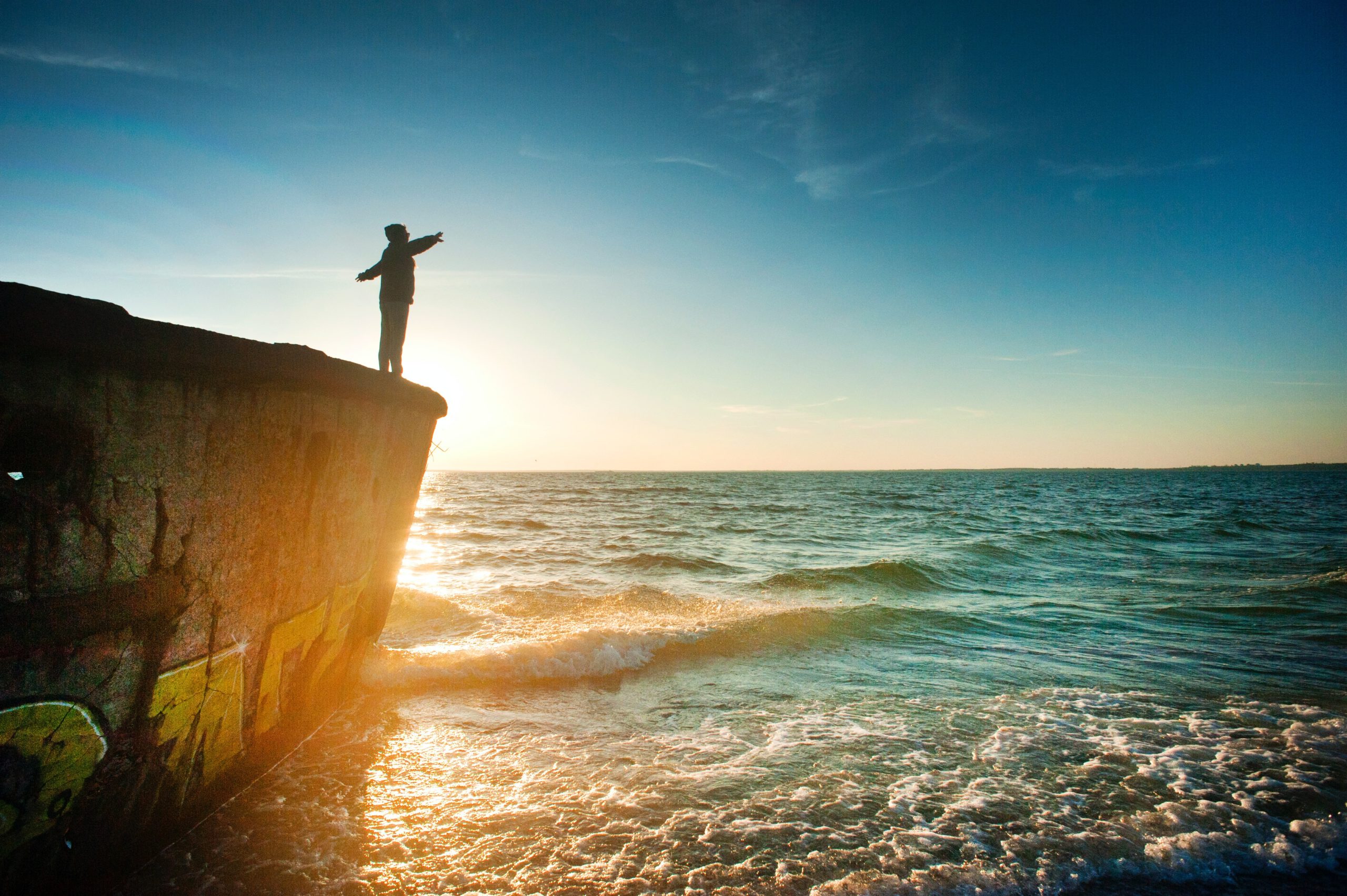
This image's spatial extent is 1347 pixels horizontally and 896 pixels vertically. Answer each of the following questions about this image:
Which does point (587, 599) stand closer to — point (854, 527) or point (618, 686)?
point (618, 686)

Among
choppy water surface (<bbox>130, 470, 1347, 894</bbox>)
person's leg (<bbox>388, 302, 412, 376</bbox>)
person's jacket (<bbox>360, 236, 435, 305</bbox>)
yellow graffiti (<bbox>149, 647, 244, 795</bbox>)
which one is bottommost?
choppy water surface (<bbox>130, 470, 1347, 894</bbox>)

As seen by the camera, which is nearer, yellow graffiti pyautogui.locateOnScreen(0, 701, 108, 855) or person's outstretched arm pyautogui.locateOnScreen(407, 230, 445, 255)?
yellow graffiti pyautogui.locateOnScreen(0, 701, 108, 855)

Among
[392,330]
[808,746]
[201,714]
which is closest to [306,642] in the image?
[201,714]

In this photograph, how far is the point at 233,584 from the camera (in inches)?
109

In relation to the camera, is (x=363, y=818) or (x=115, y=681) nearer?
(x=115, y=681)

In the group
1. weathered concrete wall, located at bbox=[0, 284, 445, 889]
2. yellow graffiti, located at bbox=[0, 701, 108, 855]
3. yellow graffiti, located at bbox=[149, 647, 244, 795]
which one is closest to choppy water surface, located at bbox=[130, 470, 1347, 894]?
yellow graffiti, located at bbox=[149, 647, 244, 795]

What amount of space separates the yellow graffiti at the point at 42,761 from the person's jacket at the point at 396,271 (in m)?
3.72

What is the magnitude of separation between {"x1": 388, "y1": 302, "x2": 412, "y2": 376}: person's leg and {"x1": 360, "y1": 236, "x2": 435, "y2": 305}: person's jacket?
2.8 inches

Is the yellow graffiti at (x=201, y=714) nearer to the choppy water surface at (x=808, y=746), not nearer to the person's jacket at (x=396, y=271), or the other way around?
the choppy water surface at (x=808, y=746)

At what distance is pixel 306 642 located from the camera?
Answer: 11.9 ft

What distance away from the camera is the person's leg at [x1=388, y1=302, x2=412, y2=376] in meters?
5.15

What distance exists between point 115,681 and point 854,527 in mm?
21332

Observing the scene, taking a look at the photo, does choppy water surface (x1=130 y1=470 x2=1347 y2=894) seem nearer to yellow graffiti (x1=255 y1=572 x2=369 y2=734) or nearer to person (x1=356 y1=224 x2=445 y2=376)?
yellow graffiti (x1=255 y1=572 x2=369 y2=734)

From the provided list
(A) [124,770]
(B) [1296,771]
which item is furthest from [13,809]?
(B) [1296,771]
